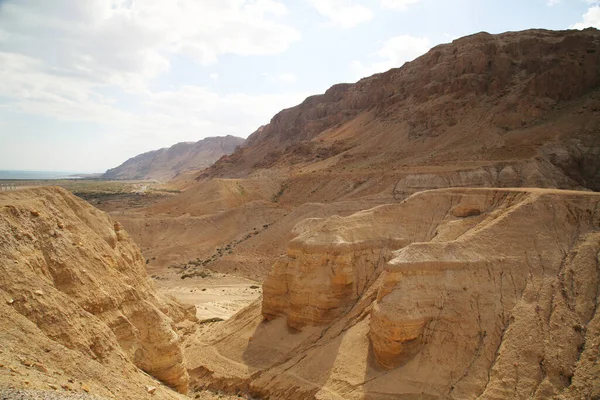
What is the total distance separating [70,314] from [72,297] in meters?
0.98

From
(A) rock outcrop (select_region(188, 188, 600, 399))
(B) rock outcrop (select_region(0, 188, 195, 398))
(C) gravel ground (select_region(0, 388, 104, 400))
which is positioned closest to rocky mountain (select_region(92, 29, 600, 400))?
(A) rock outcrop (select_region(188, 188, 600, 399))

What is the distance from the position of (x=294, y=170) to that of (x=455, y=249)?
51.8m

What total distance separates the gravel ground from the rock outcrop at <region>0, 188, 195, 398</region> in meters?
1.42

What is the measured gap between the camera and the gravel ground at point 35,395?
6.24m

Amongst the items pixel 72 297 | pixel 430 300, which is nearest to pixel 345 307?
pixel 430 300

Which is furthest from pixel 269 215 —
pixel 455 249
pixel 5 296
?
pixel 5 296

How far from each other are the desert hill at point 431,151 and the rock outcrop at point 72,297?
69.1 ft

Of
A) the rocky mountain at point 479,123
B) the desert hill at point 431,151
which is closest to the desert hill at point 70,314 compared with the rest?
the desert hill at point 431,151

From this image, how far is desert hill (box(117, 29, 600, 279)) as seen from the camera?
37.7 m

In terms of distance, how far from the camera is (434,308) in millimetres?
13258

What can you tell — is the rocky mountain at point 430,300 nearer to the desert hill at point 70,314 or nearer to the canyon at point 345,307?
the canyon at point 345,307

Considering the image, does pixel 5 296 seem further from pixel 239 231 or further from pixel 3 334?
pixel 239 231

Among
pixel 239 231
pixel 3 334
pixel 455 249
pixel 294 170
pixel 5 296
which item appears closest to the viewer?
pixel 3 334

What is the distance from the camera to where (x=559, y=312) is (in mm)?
11820
